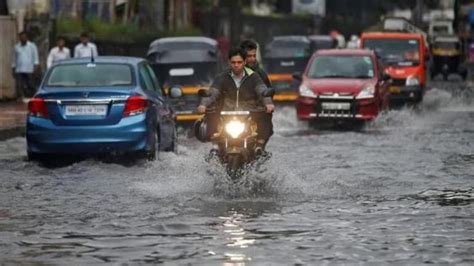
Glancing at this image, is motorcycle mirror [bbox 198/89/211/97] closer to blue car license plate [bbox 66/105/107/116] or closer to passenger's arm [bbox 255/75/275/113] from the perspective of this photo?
passenger's arm [bbox 255/75/275/113]

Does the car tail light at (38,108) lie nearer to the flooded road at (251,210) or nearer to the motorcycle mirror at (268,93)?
the flooded road at (251,210)

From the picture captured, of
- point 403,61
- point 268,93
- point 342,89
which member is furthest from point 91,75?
point 403,61

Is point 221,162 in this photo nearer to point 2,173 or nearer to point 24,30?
point 2,173

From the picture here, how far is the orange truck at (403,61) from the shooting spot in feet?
120

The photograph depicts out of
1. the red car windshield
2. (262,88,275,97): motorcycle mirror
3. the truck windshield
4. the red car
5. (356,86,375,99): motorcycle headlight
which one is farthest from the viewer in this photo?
the truck windshield

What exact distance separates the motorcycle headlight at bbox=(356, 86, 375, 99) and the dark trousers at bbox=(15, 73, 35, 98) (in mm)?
8696

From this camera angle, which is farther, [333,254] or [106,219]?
[106,219]

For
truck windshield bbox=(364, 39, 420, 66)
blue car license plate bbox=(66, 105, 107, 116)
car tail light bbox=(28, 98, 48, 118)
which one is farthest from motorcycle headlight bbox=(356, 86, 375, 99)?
car tail light bbox=(28, 98, 48, 118)

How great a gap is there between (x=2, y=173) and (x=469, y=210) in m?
6.80

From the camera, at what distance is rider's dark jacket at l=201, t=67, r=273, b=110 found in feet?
53.2

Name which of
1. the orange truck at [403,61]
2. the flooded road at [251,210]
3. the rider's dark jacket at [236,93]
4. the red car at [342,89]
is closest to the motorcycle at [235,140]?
the flooded road at [251,210]

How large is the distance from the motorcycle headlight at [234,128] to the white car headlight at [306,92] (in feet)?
44.2

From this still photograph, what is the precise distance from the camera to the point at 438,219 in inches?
544

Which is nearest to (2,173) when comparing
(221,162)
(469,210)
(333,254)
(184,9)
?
(221,162)
